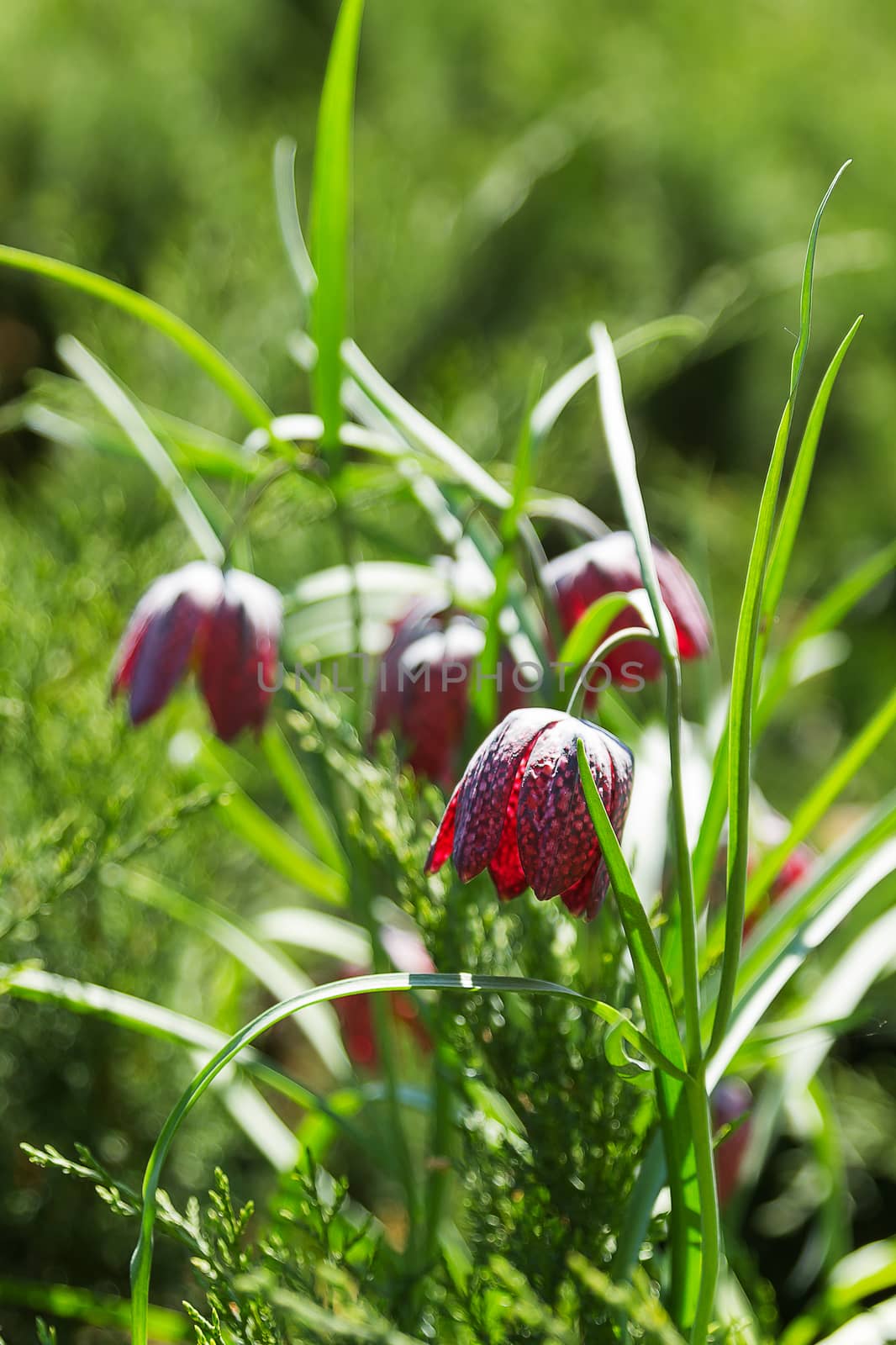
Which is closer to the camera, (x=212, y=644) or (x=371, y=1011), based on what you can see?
(x=212, y=644)

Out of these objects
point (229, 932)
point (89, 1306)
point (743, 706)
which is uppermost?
point (743, 706)

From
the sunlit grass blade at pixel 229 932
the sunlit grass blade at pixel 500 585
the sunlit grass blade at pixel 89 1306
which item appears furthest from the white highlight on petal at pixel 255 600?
the sunlit grass blade at pixel 89 1306

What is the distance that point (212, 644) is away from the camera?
57 cm

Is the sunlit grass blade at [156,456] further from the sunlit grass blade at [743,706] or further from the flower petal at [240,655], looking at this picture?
the sunlit grass blade at [743,706]

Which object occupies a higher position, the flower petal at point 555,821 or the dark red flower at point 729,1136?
the flower petal at point 555,821

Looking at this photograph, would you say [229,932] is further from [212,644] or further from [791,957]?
[791,957]

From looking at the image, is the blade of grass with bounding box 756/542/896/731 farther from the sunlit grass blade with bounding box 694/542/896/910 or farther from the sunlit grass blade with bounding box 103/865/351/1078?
the sunlit grass blade with bounding box 103/865/351/1078

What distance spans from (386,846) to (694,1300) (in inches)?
8.5

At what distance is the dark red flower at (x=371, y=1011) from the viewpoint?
2.42ft

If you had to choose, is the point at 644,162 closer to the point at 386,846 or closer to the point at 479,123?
the point at 479,123

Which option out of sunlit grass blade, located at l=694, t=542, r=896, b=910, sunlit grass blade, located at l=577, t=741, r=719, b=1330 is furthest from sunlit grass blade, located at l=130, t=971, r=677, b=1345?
sunlit grass blade, located at l=694, t=542, r=896, b=910

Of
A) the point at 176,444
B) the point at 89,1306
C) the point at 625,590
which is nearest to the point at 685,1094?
the point at 625,590

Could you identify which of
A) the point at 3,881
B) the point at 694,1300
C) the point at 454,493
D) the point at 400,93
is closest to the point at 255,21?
the point at 400,93

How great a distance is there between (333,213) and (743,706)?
0.31m
